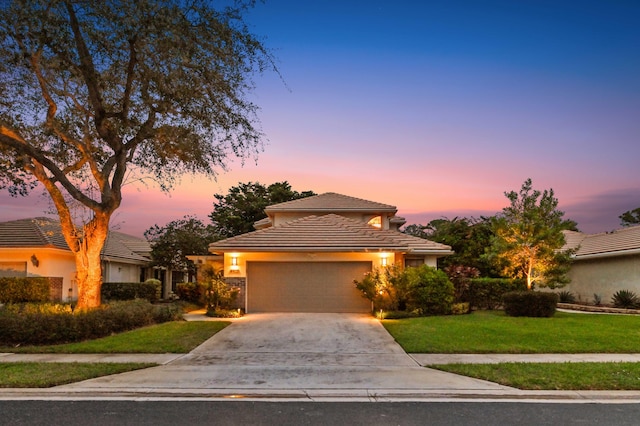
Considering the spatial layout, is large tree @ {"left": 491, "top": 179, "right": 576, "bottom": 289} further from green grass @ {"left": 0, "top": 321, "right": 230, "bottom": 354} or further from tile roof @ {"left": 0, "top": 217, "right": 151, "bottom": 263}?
tile roof @ {"left": 0, "top": 217, "right": 151, "bottom": 263}

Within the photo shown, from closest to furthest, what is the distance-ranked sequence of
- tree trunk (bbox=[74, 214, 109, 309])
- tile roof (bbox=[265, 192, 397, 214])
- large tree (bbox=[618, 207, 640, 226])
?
tree trunk (bbox=[74, 214, 109, 309]) < tile roof (bbox=[265, 192, 397, 214]) < large tree (bbox=[618, 207, 640, 226])

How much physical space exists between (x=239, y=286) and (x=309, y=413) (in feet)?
41.2

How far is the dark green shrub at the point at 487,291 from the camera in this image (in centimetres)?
2094

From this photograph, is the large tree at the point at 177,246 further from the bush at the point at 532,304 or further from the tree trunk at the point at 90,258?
the bush at the point at 532,304

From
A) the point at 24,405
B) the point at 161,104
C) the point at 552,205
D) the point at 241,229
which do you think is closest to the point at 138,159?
the point at 161,104

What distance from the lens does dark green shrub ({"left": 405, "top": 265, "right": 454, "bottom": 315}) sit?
1791 centimetres

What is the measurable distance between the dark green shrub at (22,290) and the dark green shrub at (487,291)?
1835cm

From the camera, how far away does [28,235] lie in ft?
75.5

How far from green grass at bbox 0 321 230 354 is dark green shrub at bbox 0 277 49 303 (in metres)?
8.90

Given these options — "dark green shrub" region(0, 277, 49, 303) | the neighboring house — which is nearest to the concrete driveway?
"dark green shrub" region(0, 277, 49, 303)

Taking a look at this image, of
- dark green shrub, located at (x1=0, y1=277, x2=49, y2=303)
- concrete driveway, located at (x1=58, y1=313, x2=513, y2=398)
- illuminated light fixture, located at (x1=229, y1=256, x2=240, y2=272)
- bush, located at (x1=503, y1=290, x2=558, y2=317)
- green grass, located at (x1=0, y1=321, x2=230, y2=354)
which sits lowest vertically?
concrete driveway, located at (x1=58, y1=313, x2=513, y2=398)

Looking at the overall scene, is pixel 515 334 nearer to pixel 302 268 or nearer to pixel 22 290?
pixel 302 268

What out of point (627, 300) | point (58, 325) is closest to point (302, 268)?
point (58, 325)

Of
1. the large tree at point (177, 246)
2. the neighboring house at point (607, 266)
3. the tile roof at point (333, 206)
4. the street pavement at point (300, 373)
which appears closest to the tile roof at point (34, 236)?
the large tree at point (177, 246)
